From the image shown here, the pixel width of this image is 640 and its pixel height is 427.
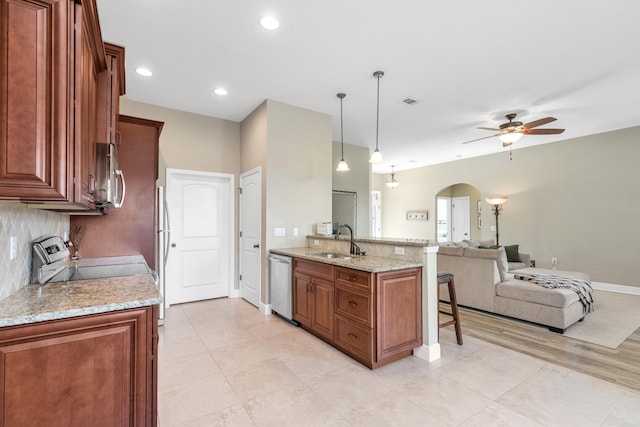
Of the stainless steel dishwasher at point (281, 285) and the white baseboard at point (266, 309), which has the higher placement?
the stainless steel dishwasher at point (281, 285)

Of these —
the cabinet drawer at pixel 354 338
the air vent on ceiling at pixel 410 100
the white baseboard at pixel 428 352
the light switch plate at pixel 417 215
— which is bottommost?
the white baseboard at pixel 428 352

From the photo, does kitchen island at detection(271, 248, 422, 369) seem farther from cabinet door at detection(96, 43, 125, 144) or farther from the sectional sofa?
cabinet door at detection(96, 43, 125, 144)

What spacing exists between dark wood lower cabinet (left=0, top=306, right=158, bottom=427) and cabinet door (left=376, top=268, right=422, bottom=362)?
5.74 feet

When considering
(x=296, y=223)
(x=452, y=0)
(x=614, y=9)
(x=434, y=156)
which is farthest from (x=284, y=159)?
(x=434, y=156)

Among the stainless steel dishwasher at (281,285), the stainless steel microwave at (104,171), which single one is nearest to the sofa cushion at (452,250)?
the stainless steel dishwasher at (281,285)

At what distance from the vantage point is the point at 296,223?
432 cm

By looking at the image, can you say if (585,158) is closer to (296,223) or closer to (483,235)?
(483,235)

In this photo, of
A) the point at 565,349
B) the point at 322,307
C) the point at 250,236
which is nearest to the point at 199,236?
the point at 250,236

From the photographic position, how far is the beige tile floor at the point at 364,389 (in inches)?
78.0

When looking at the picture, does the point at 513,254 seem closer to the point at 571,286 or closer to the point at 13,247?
the point at 571,286

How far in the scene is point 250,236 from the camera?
454cm

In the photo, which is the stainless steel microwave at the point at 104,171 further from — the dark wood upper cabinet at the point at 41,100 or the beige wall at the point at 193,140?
the beige wall at the point at 193,140

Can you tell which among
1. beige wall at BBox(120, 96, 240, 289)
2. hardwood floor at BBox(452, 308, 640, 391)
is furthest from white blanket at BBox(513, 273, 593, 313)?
beige wall at BBox(120, 96, 240, 289)

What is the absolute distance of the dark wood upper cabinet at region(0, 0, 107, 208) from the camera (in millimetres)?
1118
